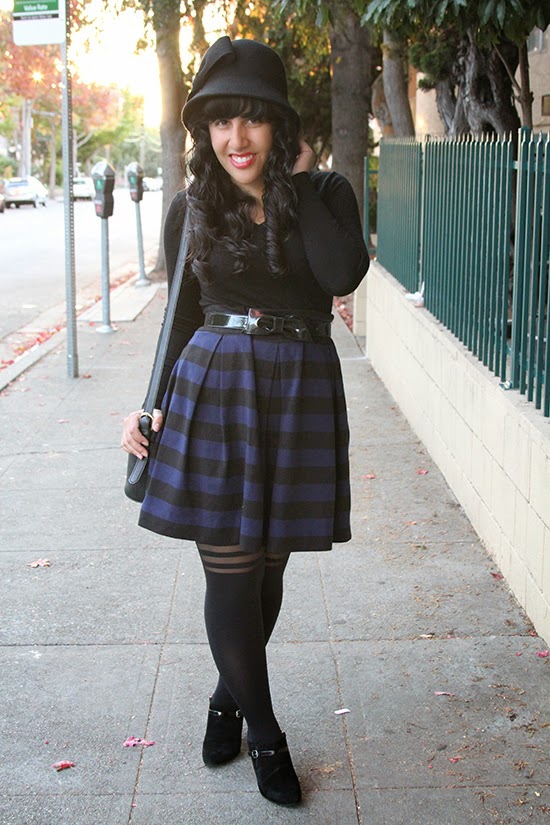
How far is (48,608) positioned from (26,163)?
64.4 metres

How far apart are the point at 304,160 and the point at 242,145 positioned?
18 cm

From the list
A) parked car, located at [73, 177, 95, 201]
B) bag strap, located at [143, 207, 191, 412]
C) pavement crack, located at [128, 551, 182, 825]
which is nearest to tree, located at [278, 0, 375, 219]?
pavement crack, located at [128, 551, 182, 825]

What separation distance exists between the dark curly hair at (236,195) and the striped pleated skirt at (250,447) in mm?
223

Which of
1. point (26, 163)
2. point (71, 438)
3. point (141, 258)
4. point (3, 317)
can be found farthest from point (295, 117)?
point (26, 163)

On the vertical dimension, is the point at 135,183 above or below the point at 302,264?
above

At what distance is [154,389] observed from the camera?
10.4 ft

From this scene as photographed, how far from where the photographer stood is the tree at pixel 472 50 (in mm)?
6324

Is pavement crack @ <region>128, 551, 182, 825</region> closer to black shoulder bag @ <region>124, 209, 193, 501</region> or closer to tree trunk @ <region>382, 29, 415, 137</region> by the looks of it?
black shoulder bag @ <region>124, 209, 193, 501</region>

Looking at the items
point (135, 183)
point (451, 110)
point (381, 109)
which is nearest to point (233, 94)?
point (451, 110)

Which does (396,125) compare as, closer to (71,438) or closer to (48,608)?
(71,438)

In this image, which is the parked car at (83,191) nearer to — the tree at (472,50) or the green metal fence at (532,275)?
the tree at (472,50)

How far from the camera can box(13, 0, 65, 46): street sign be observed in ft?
28.6

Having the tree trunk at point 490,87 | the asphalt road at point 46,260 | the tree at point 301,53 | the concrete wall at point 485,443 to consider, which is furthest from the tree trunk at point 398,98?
the concrete wall at point 485,443

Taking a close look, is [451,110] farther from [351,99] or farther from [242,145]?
[242,145]
